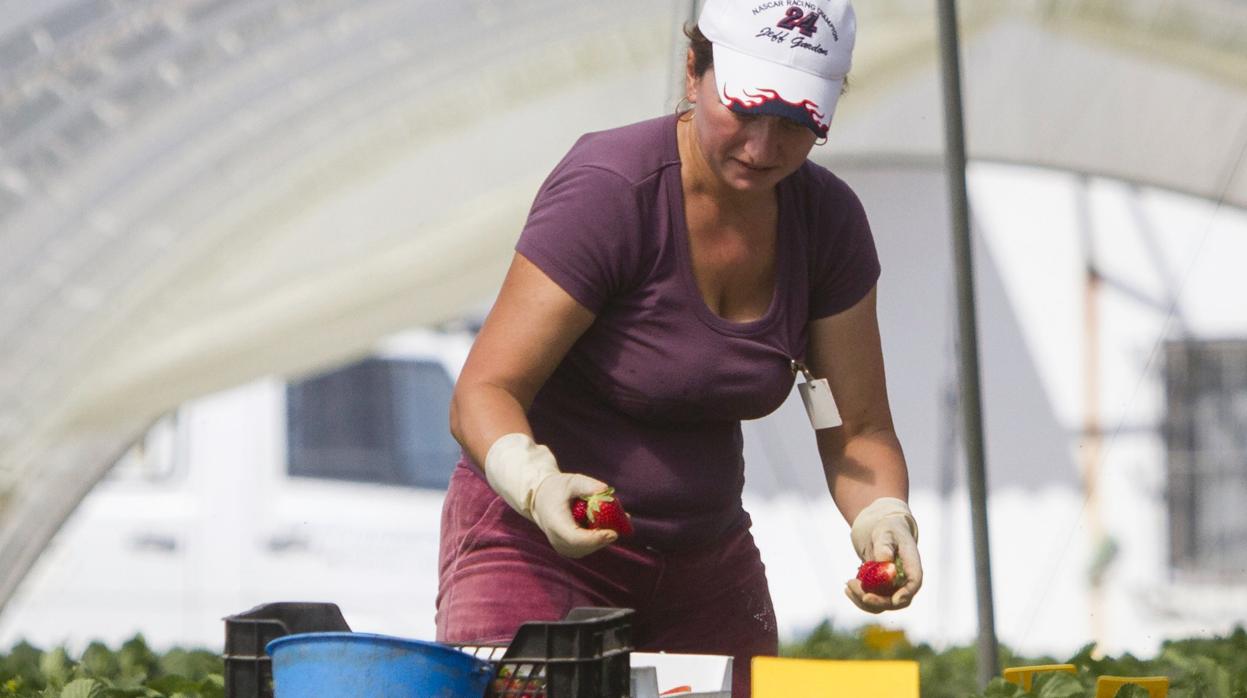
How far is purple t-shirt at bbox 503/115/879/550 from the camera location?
167 centimetres

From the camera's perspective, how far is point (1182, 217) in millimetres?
7934

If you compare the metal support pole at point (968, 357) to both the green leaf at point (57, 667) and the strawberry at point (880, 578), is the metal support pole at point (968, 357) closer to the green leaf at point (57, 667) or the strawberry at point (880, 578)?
the strawberry at point (880, 578)

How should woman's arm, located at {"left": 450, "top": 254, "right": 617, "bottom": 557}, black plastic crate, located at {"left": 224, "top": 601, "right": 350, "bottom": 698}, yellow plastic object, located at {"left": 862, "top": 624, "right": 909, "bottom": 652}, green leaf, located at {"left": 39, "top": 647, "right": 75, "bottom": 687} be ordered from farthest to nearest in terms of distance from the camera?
yellow plastic object, located at {"left": 862, "top": 624, "right": 909, "bottom": 652} → green leaf, located at {"left": 39, "top": 647, "right": 75, "bottom": 687} → woman's arm, located at {"left": 450, "top": 254, "right": 617, "bottom": 557} → black plastic crate, located at {"left": 224, "top": 601, "right": 350, "bottom": 698}

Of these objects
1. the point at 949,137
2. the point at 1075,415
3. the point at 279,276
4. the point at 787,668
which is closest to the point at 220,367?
the point at 279,276

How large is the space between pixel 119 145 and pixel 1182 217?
541 centimetres

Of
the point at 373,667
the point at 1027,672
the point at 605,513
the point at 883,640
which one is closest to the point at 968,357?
the point at 1027,672

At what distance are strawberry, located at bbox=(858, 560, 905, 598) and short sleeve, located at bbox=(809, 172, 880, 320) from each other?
348 millimetres

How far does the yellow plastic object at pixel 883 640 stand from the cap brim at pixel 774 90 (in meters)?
2.08

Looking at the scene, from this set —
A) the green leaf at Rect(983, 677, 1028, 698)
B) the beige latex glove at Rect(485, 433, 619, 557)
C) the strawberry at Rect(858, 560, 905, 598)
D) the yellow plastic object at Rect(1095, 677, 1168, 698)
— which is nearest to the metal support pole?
the green leaf at Rect(983, 677, 1028, 698)

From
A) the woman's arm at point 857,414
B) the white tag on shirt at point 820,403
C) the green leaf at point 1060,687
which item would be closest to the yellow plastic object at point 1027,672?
the green leaf at point 1060,687

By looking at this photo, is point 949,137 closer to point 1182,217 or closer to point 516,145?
point 516,145

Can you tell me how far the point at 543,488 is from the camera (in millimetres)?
1446

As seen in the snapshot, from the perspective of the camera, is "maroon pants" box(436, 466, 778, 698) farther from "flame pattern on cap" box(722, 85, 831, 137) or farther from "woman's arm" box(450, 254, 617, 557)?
"flame pattern on cap" box(722, 85, 831, 137)

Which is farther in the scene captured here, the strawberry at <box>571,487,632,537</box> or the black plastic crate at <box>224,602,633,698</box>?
the strawberry at <box>571,487,632,537</box>
